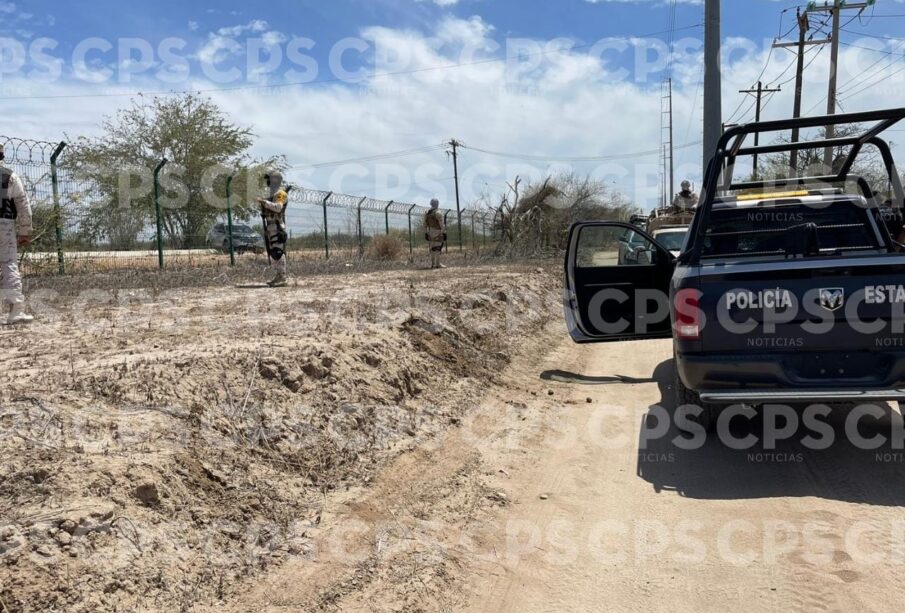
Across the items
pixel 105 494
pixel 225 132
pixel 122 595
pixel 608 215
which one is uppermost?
pixel 225 132

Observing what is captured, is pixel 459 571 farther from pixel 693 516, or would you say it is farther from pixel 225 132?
pixel 225 132

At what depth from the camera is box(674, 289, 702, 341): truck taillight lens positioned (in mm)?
4602

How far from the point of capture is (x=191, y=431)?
4.12 metres

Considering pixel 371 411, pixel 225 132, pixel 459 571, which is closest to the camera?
pixel 459 571

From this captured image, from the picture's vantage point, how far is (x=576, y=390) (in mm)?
7215

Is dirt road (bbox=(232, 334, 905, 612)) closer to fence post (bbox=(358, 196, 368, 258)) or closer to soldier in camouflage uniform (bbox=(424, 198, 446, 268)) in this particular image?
soldier in camouflage uniform (bbox=(424, 198, 446, 268))

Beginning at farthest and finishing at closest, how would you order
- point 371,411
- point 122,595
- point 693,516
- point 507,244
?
point 507,244
point 371,411
point 693,516
point 122,595

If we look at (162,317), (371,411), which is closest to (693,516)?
(371,411)

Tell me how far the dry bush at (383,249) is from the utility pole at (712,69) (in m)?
10.5

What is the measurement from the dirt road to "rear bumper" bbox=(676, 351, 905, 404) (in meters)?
0.56

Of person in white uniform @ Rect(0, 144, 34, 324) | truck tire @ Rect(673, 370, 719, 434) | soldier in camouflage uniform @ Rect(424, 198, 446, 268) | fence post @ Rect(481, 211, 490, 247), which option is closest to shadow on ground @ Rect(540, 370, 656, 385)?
truck tire @ Rect(673, 370, 719, 434)

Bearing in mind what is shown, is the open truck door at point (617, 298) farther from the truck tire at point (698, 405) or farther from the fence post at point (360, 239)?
the fence post at point (360, 239)

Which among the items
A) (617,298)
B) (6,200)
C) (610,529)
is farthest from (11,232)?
(610,529)

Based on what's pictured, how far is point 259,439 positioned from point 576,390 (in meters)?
3.74
